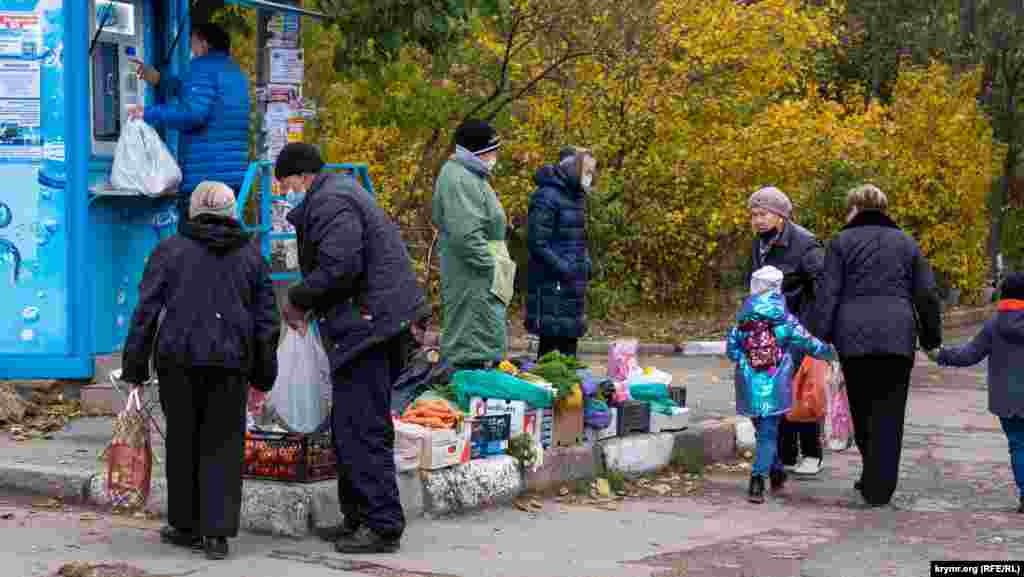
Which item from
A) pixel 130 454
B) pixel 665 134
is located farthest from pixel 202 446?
pixel 665 134

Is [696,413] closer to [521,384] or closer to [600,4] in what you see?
[521,384]

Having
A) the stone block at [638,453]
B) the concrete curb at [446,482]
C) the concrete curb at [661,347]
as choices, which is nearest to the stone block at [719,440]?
the concrete curb at [446,482]

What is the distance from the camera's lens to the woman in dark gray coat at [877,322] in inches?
362

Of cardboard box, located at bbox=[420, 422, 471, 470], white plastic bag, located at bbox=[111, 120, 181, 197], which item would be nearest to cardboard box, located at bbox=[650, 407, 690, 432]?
cardboard box, located at bbox=[420, 422, 471, 470]

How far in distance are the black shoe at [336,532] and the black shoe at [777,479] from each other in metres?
3.18

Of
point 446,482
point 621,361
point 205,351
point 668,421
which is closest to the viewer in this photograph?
point 205,351

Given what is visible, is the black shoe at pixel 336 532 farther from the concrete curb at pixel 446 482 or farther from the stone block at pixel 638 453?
the stone block at pixel 638 453

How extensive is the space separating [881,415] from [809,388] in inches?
24.1

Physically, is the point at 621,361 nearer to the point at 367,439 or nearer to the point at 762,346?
the point at 762,346

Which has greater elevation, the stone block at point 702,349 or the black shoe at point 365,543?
the black shoe at point 365,543

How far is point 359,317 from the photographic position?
23.9 feet

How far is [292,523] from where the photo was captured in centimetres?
759

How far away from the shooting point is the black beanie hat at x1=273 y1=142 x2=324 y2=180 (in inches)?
293

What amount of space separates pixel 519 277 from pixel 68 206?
12.2 metres
